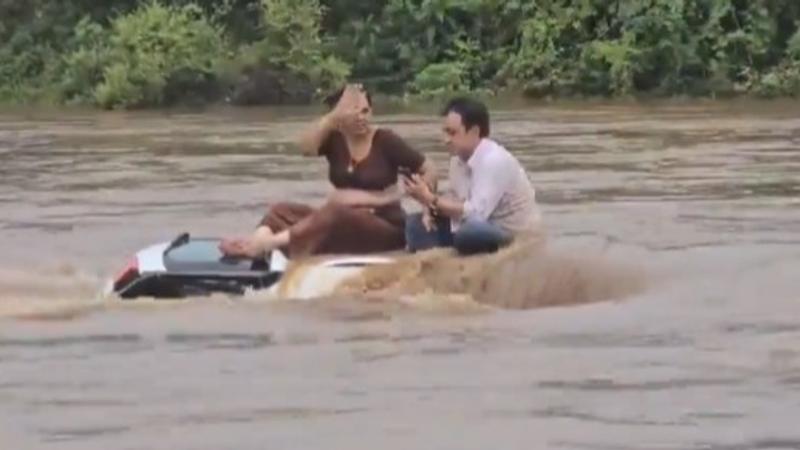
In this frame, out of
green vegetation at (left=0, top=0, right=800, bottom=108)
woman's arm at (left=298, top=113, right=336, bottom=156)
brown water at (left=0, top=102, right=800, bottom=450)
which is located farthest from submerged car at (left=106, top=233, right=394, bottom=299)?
green vegetation at (left=0, top=0, right=800, bottom=108)

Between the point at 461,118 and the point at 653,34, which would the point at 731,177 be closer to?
the point at 461,118

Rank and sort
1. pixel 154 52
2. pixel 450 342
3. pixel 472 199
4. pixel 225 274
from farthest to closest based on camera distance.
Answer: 1. pixel 154 52
2. pixel 472 199
3. pixel 225 274
4. pixel 450 342

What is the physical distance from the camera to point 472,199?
1127cm

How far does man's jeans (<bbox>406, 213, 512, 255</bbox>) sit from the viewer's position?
36.2 ft

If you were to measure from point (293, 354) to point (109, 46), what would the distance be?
31.1 m

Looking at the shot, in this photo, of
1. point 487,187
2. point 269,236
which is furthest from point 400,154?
point 269,236

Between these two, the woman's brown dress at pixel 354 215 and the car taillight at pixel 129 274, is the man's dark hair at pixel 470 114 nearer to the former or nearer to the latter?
the woman's brown dress at pixel 354 215

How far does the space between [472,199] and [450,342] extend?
4.41 ft

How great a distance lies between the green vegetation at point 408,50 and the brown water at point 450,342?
703 inches

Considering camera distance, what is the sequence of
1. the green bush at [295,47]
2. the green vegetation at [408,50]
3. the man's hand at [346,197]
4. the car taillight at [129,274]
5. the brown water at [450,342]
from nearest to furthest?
the brown water at [450,342]
the car taillight at [129,274]
the man's hand at [346,197]
the green vegetation at [408,50]
the green bush at [295,47]

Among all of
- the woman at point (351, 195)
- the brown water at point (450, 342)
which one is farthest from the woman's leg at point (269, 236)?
the brown water at point (450, 342)

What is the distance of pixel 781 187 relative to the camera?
720 inches

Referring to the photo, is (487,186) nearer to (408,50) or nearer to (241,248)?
(241,248)

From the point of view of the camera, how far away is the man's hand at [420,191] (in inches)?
434
